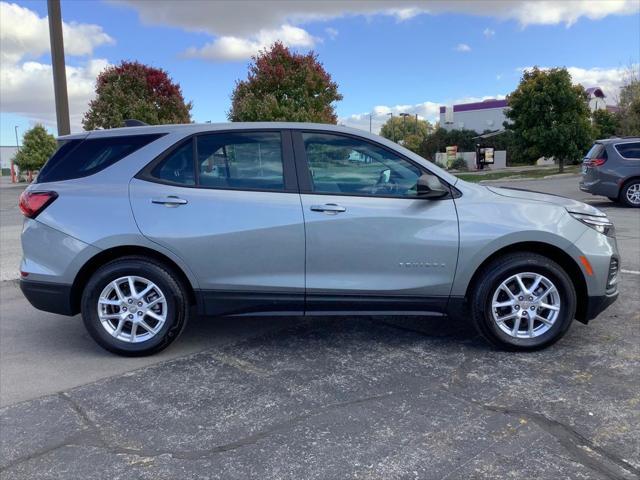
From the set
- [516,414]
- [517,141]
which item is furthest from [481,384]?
[517,141]

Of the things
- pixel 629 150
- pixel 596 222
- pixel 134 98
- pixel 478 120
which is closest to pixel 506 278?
pixel 596 222

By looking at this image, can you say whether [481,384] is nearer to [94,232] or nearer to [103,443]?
[103,443]

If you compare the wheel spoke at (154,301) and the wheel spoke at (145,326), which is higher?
the wheel spoke at (154,301)

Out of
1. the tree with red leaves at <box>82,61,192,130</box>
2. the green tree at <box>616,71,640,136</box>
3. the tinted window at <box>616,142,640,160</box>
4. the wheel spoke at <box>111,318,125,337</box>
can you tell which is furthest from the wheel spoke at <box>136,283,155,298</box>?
the green tree at <box>616,71,640,136</box>

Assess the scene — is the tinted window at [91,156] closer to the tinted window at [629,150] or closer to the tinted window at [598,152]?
the tinted window at [598,152]

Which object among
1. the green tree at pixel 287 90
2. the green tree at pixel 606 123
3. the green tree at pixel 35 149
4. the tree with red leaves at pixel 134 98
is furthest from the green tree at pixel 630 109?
the green tree at pixel 35 149

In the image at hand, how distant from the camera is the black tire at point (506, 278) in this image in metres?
4.09

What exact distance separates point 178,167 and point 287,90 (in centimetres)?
1578

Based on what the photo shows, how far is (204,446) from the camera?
2.97 meters

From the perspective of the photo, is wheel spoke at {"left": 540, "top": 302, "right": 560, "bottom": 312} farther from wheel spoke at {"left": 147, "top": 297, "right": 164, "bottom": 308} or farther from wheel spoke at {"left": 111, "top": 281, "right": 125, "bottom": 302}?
wheel spoke at {"left": 111, "top": 281, "right": 125, "bottom": 302}

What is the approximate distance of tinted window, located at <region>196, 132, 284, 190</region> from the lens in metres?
4.17

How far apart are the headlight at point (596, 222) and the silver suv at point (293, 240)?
1 centimetres

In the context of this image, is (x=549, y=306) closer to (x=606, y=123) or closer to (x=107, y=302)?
(x=107, y=302)

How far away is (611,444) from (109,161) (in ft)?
12.5
